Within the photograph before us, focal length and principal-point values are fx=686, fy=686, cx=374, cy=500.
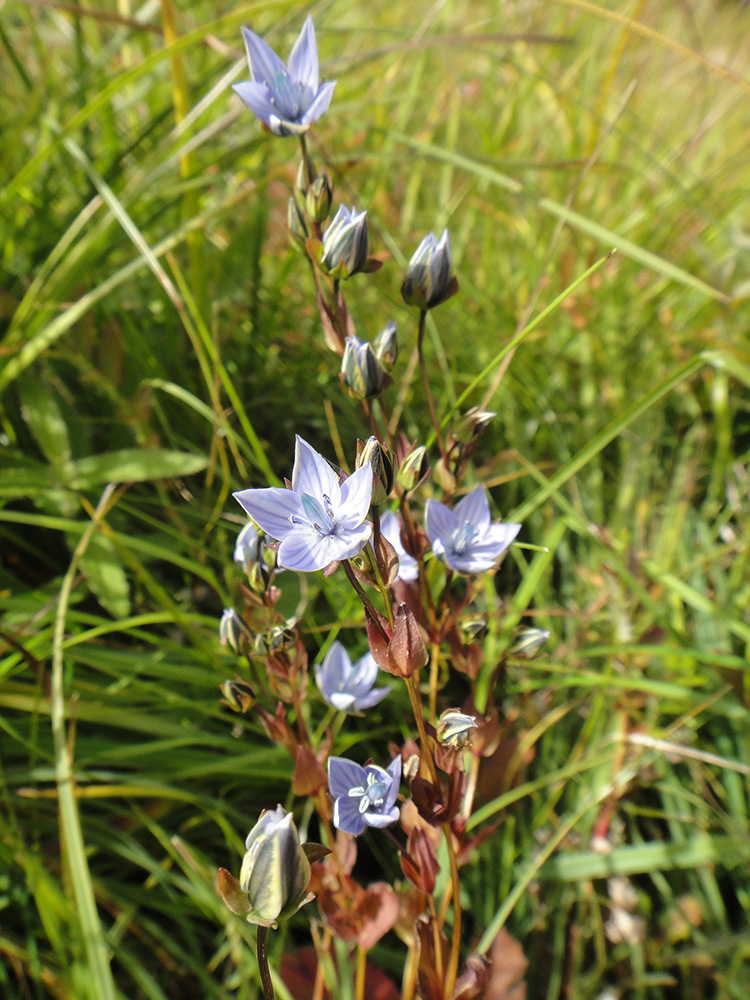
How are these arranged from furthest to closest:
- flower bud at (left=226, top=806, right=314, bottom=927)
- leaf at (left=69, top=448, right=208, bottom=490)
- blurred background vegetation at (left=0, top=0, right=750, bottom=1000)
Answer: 1. leaf at (left=69, top=448, right=208, bottom=490)
2. blurred background vegetation at (left=0, top=0, right=750, bottom=1000)
3. flower bud at (left=226, top=806, right=314, bottom=927)

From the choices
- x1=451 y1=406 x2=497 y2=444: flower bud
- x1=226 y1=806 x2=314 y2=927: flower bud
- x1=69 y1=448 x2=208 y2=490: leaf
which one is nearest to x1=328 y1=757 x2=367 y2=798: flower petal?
x1=226 y1=806 x2=314 y2=927: flower bud

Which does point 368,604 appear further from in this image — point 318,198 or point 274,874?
point 318,198

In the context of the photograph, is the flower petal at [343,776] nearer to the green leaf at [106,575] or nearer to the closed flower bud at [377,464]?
the closed flower bud at [377,464]

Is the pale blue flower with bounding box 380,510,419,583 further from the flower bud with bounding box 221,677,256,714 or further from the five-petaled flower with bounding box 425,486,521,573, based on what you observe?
the flower bud with bounding box 221,677,256,714

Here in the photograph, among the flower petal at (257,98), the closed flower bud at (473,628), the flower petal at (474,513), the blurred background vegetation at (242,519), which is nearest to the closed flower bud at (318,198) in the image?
the flower petal at (257,98)

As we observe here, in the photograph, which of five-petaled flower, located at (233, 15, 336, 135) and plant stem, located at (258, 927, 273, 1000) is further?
five-petaled flower, located at (233, 15, 336, 135)

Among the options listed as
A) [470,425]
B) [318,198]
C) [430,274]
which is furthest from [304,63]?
[470,425]
